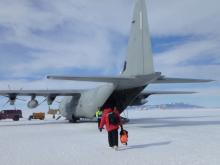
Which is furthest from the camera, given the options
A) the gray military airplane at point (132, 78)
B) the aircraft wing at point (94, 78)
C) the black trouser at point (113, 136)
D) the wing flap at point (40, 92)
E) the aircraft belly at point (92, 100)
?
the wing flap at point (40, 92)

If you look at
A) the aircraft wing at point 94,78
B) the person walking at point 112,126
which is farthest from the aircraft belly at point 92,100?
the person walking at point 112,126

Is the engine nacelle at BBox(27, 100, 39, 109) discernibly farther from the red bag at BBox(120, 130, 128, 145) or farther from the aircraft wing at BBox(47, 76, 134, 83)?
the red bag at BBox(120, 130, 128, 145)

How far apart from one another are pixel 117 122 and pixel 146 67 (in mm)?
7693

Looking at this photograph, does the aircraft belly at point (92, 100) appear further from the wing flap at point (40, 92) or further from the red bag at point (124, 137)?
the red bag at point (124, 137)

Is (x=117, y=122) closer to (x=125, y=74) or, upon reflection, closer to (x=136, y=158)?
(x=136, y=158)

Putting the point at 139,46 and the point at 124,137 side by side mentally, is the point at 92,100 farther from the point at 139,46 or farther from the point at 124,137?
the point at 124,137

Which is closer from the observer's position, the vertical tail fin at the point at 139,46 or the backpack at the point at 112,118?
the backpack at the point at 112,118

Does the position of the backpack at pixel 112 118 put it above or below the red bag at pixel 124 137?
above

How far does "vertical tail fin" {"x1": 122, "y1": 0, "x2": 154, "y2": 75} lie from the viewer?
1819 cm

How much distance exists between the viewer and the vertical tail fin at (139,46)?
716 inches

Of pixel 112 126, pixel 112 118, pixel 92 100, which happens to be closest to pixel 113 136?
pixel 112 126

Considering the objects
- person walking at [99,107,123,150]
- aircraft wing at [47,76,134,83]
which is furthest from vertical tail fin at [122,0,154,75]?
person walking at [99,107,123,150]

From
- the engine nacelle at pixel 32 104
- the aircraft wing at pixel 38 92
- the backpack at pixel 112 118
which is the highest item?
the aircraft wing at pixel 38 92

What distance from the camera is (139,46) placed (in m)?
18.7
